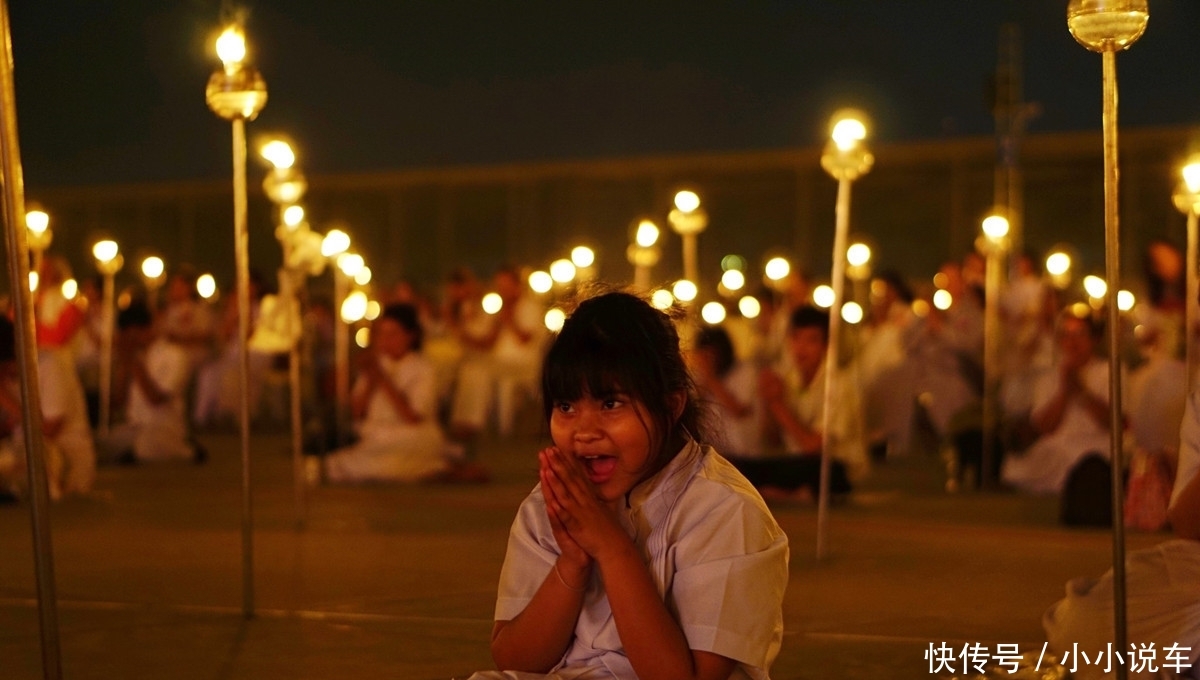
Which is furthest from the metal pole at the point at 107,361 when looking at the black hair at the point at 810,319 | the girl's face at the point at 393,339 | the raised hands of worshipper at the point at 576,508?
the raised hands of worshipper at the point at 576,508

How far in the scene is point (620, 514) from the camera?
11.1 ft

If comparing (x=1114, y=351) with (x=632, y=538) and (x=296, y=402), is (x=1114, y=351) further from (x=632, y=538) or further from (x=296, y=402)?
(x=296, y=402)

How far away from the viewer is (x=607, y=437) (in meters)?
3.31

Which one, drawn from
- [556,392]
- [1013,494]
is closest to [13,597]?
[556,392]

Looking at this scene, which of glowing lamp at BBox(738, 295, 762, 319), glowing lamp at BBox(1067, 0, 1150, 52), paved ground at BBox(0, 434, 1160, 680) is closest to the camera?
glowing lamp at BBox(1067, 0, 1150, 52)

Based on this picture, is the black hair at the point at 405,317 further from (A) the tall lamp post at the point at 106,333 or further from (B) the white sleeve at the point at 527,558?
(B) the white sleeve at the point at 527,558

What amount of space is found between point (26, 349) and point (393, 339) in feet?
30.8

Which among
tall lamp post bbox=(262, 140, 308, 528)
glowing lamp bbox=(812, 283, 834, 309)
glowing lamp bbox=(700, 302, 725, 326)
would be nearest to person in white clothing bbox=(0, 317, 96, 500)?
tall lamp post bbox=(262, 140, 308, 528)

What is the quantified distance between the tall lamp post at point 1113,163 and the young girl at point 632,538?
51.7 inches

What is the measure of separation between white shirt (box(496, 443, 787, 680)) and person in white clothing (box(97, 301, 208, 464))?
12.6 meters

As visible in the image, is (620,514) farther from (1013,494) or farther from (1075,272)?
(1075,272)

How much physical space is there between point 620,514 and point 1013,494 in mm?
9852

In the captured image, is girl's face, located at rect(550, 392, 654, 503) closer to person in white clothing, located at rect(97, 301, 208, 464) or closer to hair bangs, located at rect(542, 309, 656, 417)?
hair bangs, located at rect(542, 309, 656, 417)

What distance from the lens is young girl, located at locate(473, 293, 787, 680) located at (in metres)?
3.21
